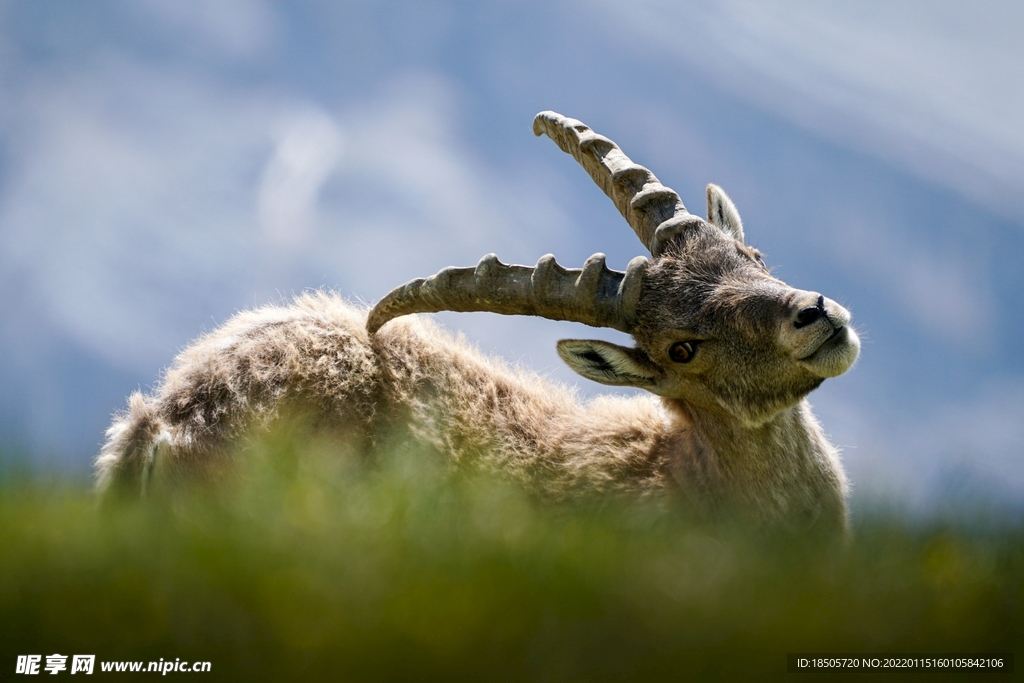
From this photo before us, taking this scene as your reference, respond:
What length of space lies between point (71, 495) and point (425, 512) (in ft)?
10.9

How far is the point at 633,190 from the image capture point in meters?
9.32

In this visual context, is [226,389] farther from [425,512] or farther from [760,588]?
[760,588]

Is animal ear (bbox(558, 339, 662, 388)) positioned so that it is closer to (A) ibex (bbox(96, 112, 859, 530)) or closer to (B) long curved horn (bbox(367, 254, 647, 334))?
(A) ibex (bbox(96, 112, 859, 530))

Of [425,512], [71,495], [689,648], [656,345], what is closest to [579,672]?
[689,648]

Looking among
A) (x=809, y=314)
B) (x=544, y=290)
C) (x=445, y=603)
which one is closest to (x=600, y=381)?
(x=544, y=290)

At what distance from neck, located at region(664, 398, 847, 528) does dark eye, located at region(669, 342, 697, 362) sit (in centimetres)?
69

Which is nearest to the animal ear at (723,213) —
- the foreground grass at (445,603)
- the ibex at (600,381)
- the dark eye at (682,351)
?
the ibex at (600,381)

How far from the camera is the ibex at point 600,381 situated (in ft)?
25.4

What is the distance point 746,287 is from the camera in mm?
7816

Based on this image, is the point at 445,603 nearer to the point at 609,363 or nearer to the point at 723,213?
the point at 609,363

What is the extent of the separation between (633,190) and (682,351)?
2.27 meters

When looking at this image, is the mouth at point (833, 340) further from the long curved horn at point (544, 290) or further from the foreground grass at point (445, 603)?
the foreground grass at point (445, 603)

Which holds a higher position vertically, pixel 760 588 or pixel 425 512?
pixel 425 512

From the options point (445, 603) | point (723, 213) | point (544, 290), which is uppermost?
point (723, 213)
